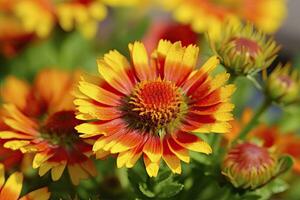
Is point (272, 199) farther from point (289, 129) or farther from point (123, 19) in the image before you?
point (123, 19)

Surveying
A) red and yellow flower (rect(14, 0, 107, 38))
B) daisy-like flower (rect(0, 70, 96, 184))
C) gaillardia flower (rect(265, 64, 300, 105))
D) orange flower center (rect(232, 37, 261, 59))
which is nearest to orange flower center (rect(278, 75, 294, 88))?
gaillardia flower (rect(265, 64, 300, 105))

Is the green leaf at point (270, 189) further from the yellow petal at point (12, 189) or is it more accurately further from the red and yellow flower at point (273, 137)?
the yellow petal at point (12, 189)

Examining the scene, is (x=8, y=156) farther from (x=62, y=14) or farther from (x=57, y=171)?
(x=62, y=14)

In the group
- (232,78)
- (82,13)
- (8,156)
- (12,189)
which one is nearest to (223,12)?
(82,13)

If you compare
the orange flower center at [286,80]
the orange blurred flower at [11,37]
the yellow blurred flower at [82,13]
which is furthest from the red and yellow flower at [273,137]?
the orange blurred flower at [11,37]

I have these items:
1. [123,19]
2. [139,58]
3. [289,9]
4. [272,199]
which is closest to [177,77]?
[139,58]

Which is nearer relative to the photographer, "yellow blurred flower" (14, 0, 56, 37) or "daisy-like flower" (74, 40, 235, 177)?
"daisy-like flower" (74, 40, 235, 177)

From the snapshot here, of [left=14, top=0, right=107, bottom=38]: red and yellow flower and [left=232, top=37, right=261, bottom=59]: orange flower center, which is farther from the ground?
[left=14, top=0, right=107, bottom=38]: red and yellow flower

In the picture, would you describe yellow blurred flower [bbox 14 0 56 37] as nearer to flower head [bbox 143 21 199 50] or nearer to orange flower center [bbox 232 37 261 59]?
flower head [bbox 143 21 199 50]
